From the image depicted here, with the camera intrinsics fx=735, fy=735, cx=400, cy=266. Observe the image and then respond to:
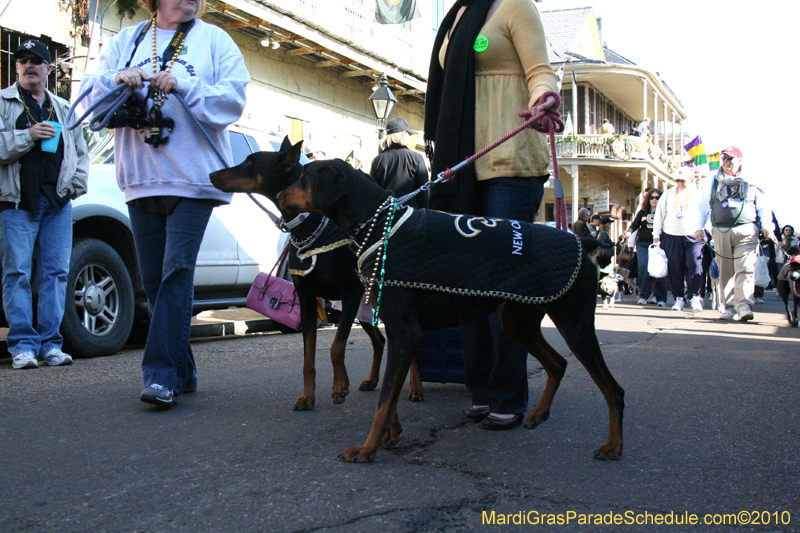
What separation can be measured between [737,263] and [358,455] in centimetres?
813

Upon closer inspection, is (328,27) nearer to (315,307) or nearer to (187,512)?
(315,307)

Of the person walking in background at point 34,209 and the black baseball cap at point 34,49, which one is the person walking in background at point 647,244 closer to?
the person walking in background at point 34,209

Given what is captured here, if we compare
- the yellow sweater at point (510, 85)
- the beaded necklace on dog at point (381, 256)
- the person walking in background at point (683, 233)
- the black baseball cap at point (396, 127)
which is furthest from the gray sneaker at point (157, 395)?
the person walking in background at point (683, 233)

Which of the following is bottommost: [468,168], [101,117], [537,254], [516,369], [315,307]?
[516,369]

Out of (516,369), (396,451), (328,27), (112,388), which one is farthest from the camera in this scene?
(328,27)

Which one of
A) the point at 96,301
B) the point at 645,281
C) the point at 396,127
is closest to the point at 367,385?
the point at 96,301

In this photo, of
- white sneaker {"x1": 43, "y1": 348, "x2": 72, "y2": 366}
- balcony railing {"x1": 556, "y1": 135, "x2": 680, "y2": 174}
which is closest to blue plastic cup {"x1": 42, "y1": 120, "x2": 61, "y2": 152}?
white sneaker {"x1": 43, "y1": 348, "x2": 72, "y2": 366}

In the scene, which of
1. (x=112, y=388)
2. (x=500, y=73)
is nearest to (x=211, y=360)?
(x=112, y=388)

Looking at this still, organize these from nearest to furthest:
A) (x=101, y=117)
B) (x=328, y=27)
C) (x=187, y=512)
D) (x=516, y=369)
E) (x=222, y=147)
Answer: (x=187, y=512) < (x=516, y=369) < (x=101, y=117) < (x=222, y=147) < (x=328, y=27)

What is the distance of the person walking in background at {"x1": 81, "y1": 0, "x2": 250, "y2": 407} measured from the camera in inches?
147

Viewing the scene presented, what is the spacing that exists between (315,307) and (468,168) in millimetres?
1162

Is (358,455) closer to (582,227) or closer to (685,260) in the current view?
(685,260)

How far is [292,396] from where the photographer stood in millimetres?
4145

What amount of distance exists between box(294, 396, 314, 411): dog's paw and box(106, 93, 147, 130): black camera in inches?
63.8
